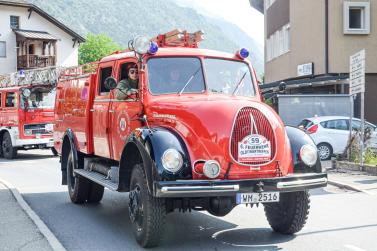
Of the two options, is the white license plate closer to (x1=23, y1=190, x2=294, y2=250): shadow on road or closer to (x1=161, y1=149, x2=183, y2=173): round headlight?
(x1=23, y1=190, x2=294, y2=250): shadow on road

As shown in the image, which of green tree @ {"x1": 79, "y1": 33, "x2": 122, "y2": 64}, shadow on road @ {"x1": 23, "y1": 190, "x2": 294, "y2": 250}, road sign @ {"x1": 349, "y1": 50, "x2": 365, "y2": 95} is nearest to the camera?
shadow on road @ {"x1": 23, "y1": 190, "x2": 294, "y2": 250}

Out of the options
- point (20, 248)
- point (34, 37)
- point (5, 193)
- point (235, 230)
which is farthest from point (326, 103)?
point (34, 37)

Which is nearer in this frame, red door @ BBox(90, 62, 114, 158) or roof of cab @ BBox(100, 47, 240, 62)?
roof of cab @ BBox(100, 47, 240, 62)

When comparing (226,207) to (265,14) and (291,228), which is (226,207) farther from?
(265,14)

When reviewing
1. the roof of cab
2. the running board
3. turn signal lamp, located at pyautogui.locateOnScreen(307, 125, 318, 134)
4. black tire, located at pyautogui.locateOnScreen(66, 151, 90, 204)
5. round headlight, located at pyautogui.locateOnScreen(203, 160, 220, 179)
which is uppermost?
the roof of cab

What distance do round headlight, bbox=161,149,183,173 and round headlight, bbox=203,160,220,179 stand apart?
0.27 m

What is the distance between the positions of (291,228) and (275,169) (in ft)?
3.40

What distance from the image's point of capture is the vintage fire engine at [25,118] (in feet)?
71.2

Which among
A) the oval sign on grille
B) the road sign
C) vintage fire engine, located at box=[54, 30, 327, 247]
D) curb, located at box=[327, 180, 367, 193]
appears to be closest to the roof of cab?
vintage fire engine, located at box=[54, 30, 327, 247]

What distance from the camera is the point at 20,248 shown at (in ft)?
23.2

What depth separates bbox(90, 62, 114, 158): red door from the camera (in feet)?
29.4

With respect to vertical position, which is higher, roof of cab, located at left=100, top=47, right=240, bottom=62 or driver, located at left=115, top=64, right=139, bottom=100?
roof of cab, located at left=100, top=47, right=240, bottom=62

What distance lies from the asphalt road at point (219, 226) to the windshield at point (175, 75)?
186 centimetres

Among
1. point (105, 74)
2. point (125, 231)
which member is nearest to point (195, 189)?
point (125, 231)
